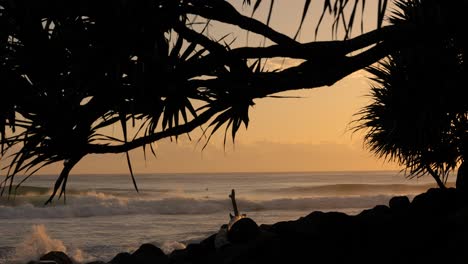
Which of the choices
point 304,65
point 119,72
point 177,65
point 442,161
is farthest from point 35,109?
point 442,161

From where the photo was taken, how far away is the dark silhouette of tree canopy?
4703mm

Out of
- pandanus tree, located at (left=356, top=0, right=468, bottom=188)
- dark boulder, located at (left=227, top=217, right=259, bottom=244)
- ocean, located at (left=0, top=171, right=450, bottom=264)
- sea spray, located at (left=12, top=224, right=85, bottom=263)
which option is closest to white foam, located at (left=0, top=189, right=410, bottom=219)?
ocean, located at (left=0, top=171, right=450, bottom=264)

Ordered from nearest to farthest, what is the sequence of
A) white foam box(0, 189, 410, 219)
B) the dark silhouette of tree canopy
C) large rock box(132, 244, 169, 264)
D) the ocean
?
the dark silhouette of tree canopy, large rock box(132, 244, 169, 264), the ocean, white foam box(0, 189, 410, 219)

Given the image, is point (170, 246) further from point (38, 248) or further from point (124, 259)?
point (124, 259)

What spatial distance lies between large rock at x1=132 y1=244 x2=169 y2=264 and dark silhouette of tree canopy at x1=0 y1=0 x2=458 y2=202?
89.8 inches

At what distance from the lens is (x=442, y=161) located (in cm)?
1239

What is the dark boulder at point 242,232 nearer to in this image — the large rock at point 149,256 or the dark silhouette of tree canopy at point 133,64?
the large rock at point 149,256

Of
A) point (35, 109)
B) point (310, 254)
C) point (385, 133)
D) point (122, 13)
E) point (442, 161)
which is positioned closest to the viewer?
point (122, 13)

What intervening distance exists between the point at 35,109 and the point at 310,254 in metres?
2.38

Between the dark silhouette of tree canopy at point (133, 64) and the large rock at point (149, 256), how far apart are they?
228 cm

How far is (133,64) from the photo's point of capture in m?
4.99

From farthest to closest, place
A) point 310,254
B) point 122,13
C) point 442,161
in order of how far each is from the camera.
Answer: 1. point 442,161
2. point 310,254
3. point 122,13

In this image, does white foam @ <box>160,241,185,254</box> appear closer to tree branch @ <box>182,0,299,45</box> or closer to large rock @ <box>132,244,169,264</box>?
large rock @ <box>132,244,169,264</box>

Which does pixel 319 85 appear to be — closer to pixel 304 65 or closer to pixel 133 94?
pixel 304 65
